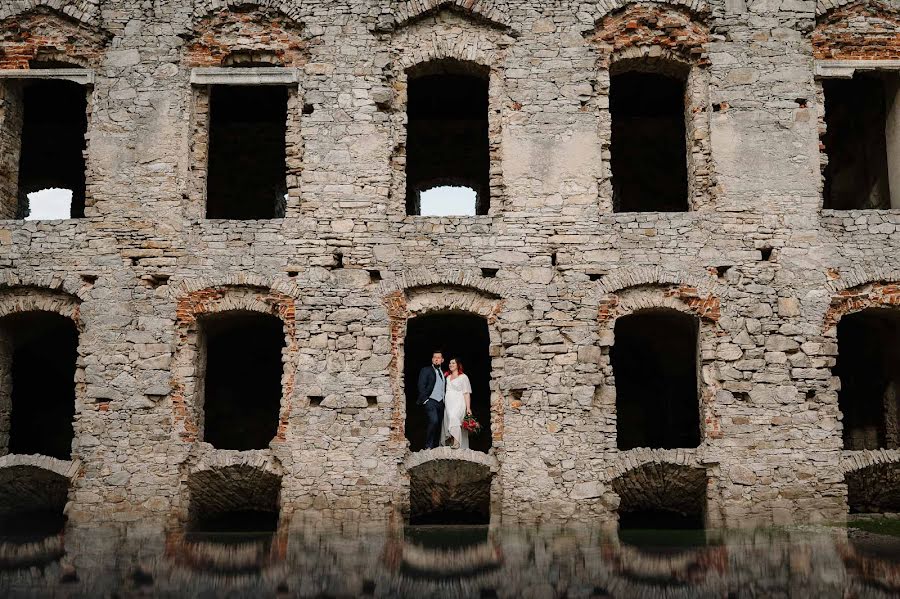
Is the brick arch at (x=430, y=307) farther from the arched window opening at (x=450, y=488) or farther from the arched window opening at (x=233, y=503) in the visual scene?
the arched window opening at (x=233, y=503)

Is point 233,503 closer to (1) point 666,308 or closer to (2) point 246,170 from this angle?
(1) point 666,308

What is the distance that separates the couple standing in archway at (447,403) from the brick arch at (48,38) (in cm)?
658

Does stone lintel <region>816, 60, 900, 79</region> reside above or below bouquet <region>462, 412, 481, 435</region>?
above

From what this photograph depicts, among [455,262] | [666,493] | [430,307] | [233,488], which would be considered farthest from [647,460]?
[233,488]

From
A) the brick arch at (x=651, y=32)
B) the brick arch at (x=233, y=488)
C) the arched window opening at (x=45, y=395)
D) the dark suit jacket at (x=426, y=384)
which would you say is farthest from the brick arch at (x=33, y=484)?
the brick arch at (x=651, y=32)

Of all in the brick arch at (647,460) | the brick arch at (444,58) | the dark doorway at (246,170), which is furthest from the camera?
the dark doorway at (246,170)

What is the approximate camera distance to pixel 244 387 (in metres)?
14.7

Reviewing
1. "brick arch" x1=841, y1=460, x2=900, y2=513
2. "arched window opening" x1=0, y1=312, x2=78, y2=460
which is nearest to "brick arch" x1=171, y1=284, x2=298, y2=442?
"arched window opening" x1=0, y1=312, x2=78, y2=460

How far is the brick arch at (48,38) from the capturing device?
11.9m

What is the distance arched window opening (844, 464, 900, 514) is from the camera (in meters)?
11.0

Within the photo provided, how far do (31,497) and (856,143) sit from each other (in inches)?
549

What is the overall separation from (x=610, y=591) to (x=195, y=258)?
7344 mm

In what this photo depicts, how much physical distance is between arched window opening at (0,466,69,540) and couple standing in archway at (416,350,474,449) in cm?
493

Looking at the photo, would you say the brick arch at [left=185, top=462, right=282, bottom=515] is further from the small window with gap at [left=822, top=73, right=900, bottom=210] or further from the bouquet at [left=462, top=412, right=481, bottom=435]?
the small window with gap at [left=822, top=73, right=900, bottom=210]
